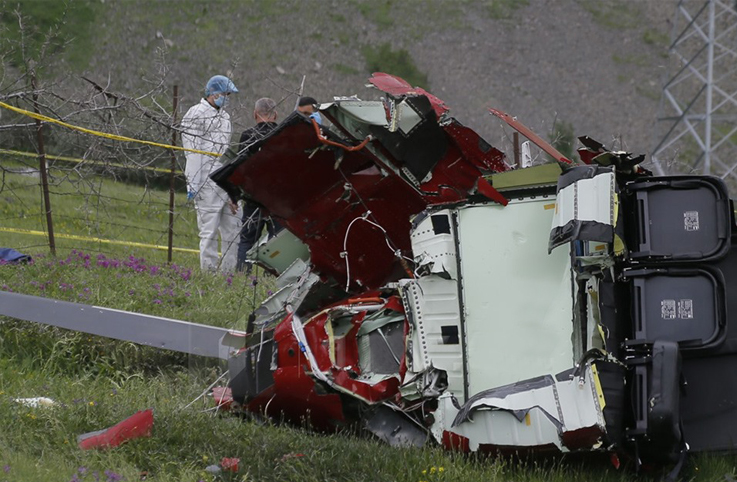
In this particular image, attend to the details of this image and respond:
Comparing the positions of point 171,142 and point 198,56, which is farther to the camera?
point 198,56

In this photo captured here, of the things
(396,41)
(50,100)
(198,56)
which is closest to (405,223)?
(50,100)

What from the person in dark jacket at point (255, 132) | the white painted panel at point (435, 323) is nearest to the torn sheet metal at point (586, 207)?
the white painted panel at point (435, 323)

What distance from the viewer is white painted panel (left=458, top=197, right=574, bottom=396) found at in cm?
502

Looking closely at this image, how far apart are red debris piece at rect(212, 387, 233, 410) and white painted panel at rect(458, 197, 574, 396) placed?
1.71 metres

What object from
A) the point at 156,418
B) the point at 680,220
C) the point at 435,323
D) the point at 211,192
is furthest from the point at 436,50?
the point at 680,220

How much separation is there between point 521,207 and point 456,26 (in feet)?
124

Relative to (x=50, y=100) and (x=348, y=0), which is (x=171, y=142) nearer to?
(x=50, y=100)

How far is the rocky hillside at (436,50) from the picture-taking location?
37000 millimetres

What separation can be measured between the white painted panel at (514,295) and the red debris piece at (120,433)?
1732mm

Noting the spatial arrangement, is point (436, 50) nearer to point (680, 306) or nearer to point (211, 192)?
point (211, 192)

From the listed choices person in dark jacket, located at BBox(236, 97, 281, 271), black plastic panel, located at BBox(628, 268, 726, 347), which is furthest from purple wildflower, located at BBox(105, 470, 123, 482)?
person in dark jacket, located at BBox(236, 97, 281, 271)

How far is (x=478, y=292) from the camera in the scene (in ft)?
17.1

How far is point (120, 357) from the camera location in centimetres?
716

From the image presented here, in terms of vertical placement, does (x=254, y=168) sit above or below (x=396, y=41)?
below
